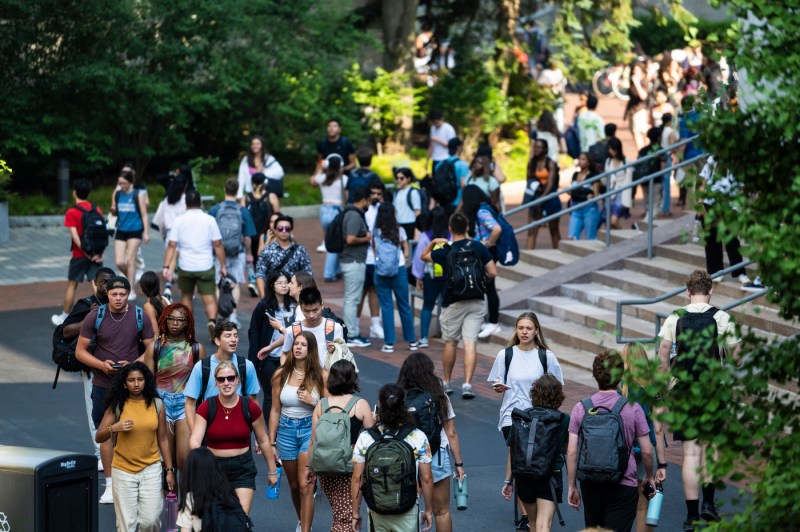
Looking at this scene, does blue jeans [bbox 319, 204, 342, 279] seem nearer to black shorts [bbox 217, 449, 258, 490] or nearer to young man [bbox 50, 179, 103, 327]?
young man [bbox 50, 179, 103, 327]

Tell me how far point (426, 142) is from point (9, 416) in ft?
60.7

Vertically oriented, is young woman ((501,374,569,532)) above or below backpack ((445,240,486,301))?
below

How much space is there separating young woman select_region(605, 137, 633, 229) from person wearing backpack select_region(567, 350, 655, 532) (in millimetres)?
11621

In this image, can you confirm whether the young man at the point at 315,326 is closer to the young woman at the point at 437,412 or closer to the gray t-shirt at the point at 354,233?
the young woman at the point at 437,412

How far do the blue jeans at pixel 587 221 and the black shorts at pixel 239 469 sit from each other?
36.8 ft

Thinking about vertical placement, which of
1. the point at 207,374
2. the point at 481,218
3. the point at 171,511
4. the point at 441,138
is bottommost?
the point at 171,511

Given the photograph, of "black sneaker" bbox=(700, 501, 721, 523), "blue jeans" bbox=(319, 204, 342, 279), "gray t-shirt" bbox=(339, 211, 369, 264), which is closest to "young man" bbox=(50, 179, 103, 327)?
"gray t-shirt" bbox=(339, 211, 369, 264)

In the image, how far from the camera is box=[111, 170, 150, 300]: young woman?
17.1 metres

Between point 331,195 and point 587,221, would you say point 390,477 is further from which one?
point 587,221

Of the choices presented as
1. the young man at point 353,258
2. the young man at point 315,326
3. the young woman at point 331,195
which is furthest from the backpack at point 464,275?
the young woman at point 331,195

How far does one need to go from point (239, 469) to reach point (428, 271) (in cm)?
669

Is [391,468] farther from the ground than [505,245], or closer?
closer

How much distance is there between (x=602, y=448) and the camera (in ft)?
27.3

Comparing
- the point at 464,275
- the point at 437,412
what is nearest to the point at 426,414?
the point at 437,412
